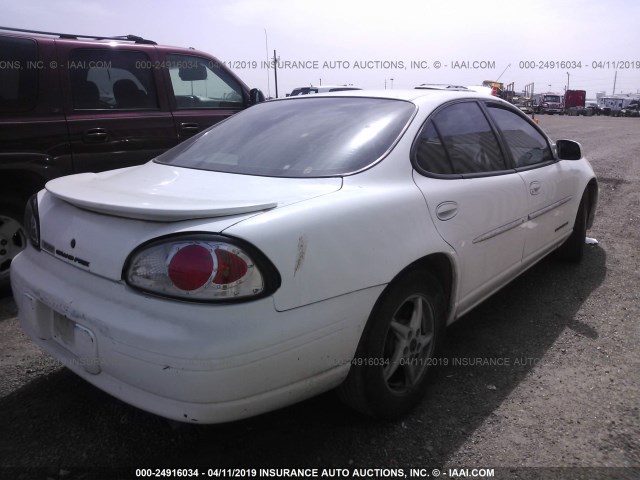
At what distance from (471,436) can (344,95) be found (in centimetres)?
195

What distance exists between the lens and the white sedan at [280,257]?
173 centimetres

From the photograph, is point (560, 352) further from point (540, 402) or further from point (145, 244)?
point (145, 244)

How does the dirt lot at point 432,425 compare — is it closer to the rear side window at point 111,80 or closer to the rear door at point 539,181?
the rear door at point 539,181

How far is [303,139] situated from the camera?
8.43ft

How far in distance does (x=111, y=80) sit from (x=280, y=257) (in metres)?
3.44

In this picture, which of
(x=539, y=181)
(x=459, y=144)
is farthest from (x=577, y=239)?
(x=459, y=144)

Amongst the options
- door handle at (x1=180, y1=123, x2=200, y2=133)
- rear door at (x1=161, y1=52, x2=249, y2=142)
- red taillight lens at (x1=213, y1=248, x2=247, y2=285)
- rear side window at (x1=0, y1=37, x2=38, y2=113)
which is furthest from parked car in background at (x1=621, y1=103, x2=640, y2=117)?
red taillight lens at (x1=213, y1=248, x2=247, y2=285)

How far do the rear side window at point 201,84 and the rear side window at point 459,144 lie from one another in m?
2.88

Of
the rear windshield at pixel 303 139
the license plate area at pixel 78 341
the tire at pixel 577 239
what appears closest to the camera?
the license plate area at pixel 78 341

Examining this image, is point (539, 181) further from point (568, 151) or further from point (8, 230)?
point (8, 230)

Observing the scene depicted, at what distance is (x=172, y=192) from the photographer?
2129 millimetres

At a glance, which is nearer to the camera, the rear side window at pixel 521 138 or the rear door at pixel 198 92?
the rear side window at pixel 521 138

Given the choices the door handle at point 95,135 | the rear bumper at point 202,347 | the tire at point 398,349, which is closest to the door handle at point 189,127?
the door handle at point 95,135

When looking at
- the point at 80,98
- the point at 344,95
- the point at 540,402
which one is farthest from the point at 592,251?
the point at 80,98
